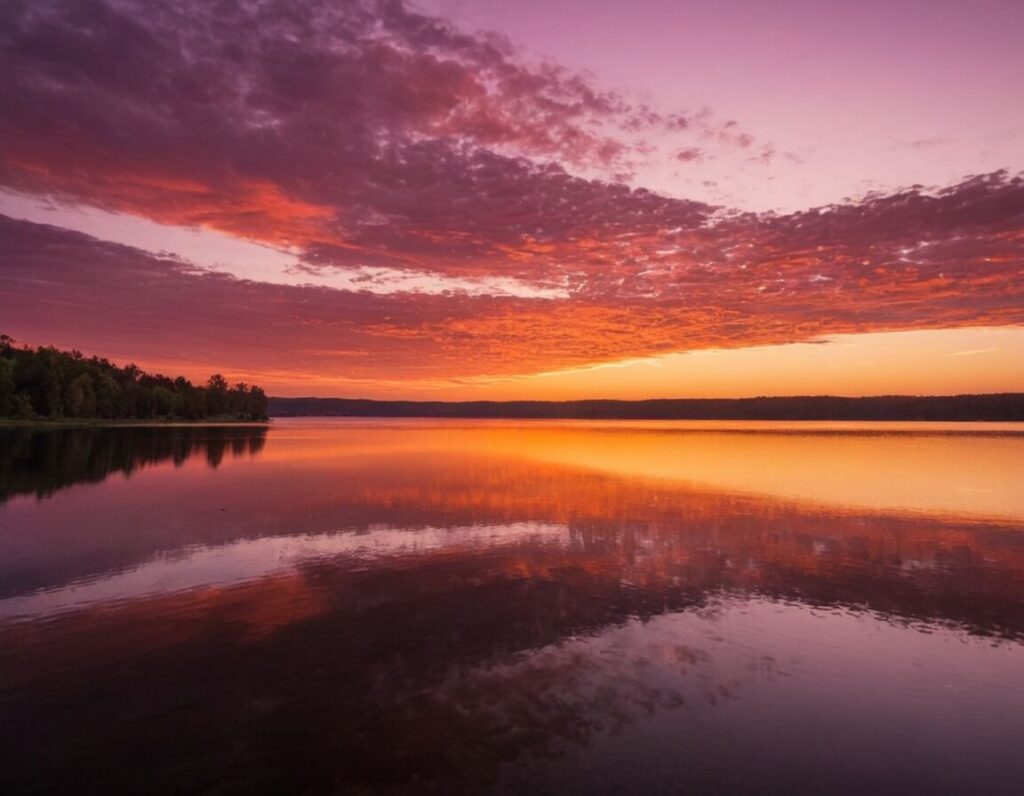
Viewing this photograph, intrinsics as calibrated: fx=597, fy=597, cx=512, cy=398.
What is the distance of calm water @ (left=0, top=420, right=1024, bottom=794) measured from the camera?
9.16 metres

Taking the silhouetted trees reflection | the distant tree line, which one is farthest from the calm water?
the distant tree line

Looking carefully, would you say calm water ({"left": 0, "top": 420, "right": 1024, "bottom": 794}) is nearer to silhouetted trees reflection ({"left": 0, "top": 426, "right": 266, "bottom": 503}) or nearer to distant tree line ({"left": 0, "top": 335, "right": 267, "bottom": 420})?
silhouetted trees reflection ({"left": 0, "top": 426, "right": 266, "bottom": 503})

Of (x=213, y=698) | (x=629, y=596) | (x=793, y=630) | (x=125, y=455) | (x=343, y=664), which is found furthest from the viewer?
(x=125, y=455)

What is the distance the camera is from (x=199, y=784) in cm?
849

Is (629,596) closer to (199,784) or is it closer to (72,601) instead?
(199,784)

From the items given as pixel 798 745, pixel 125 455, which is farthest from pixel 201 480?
pixel 798 745

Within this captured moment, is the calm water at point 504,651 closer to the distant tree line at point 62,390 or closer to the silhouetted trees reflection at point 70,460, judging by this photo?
the silhouetted trees reflection at point 70,460

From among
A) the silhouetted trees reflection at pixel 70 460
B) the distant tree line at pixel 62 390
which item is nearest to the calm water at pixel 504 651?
the silhouetted trees reflection at pixel 70 460

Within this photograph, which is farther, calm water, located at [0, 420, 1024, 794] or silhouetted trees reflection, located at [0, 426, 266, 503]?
silhouetted trees reflection, located at [0, 426, 266, 503]

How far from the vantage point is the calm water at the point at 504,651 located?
9164 millimetres

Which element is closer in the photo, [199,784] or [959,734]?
[199,784]

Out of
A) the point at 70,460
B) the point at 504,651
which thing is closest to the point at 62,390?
the point at 70,460

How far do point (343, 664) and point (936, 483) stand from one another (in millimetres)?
47350

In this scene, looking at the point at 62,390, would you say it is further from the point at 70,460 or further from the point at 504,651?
the point at 504,651
